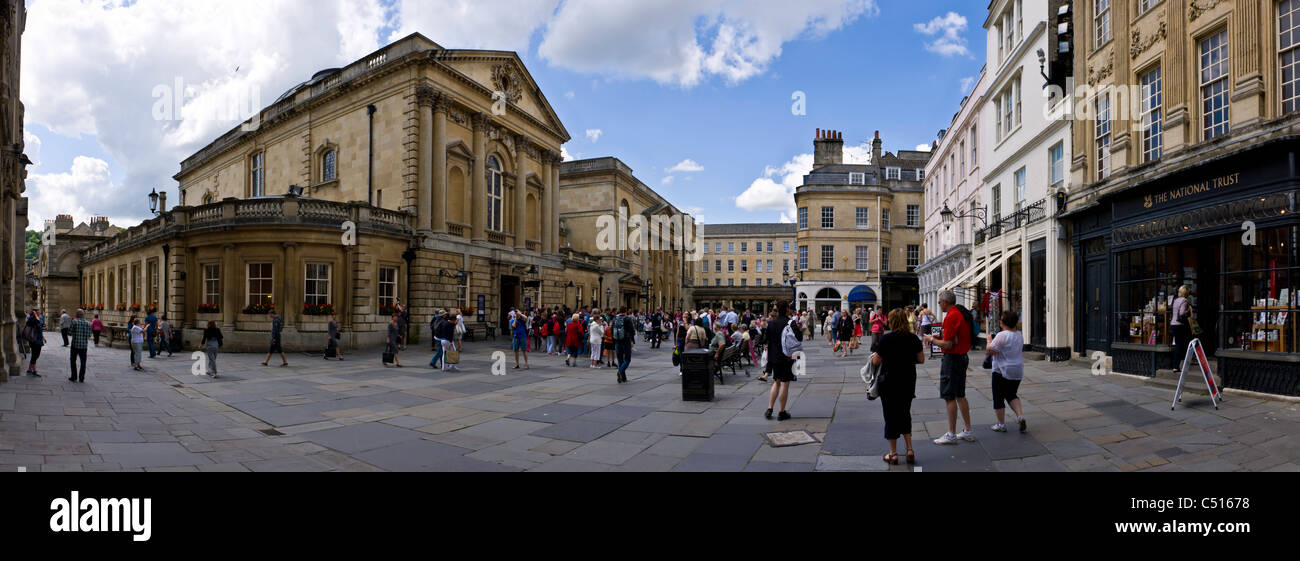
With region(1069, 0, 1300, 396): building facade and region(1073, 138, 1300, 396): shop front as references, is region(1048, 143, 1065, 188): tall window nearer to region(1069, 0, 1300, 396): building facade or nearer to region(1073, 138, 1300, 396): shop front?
region(1069, 0, 1300, 396): building facade

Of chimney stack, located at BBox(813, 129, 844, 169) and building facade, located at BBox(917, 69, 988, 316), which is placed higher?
chimney stack, located at BBox(813, 129, 844, 169)

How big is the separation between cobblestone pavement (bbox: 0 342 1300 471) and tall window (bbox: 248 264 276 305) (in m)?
8.31

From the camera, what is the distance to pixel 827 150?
51.7 meters

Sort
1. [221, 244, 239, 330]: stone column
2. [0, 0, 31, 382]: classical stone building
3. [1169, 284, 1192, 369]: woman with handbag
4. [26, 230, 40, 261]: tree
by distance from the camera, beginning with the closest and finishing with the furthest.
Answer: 1. [1169, 284, 1192, 369]: woman with handbag
2. [0, 0, 31, 382]: classical stone building
3. [221, 244, 239, 330]: stone column
4. [26, 230, 40, 261]: tree

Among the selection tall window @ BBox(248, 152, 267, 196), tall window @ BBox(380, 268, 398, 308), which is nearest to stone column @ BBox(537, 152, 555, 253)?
tall window @ BBox(380, 268, 398, 308)

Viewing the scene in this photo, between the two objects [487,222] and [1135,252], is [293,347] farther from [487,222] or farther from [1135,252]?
[1135,252]

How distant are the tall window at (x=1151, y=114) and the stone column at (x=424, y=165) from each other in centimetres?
2292

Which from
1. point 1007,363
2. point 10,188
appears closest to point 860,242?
point 1007,363

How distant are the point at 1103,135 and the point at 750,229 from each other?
238 ft

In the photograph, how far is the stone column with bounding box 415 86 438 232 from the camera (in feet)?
81.1

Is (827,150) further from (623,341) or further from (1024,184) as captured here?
(623,341)

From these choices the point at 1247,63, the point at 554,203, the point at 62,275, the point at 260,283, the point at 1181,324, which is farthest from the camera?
the point at 62,275

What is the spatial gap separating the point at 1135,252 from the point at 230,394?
1818cm

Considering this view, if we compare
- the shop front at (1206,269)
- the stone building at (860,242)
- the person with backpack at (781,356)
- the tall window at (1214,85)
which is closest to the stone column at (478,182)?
the person with backpack at (781,356)
